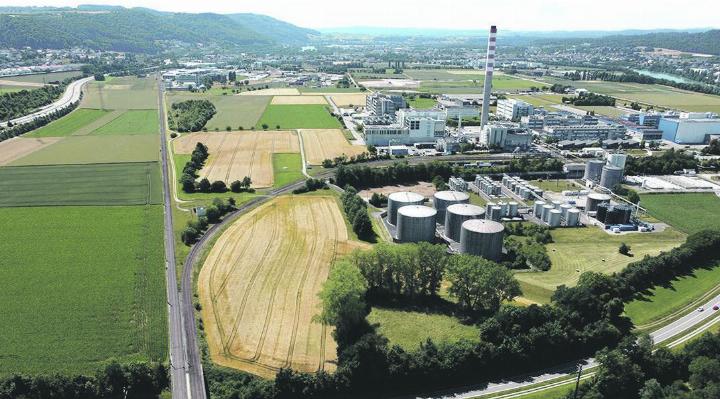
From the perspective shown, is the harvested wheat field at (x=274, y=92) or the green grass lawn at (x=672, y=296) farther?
the harvested wheat field at (x=274, y=92)

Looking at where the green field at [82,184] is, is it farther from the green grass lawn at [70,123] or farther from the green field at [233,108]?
the green field at [233,108]

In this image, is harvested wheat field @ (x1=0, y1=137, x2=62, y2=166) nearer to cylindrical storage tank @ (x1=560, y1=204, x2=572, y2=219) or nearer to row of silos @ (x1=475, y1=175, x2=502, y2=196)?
row of silos @ (x1=475, y1=175, x2=502, y2=196)

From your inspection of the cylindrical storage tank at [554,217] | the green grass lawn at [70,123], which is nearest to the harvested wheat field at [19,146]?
the green grass lawn at [70,123]

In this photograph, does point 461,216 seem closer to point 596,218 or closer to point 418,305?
point 418,305

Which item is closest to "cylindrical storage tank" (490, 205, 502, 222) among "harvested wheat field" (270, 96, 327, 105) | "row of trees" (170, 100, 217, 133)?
"row of trees" (170, 100, 217, 133)

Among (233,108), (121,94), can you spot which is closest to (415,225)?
(233,108)
